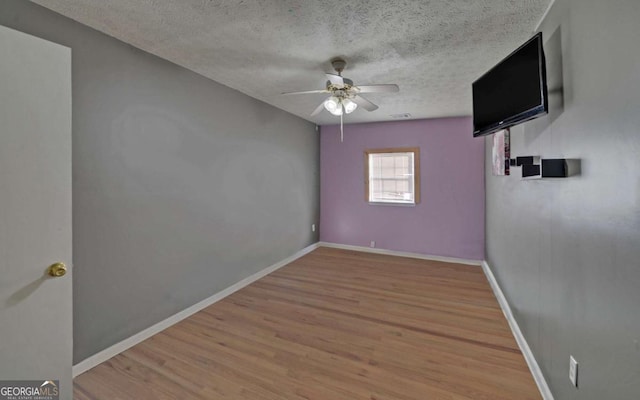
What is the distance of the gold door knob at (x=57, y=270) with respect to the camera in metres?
1.39

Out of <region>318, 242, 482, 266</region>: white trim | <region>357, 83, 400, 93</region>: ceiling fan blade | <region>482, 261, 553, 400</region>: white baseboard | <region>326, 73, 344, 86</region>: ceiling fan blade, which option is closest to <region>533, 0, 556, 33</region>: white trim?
<region>357, 83, 400, 93</region>: ceiling fan blade

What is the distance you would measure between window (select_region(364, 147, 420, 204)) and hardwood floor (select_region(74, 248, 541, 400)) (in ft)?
6.56

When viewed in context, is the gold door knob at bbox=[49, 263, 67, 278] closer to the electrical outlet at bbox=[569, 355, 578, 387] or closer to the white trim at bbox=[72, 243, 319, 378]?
the white trim at bbox=[72, 243, 319, 378]

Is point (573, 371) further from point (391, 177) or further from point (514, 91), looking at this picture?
point (391, 177)

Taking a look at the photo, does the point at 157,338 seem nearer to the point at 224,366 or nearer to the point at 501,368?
the point at 224,366

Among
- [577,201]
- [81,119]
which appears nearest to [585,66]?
[577,201]

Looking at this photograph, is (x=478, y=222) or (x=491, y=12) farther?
(x=478, y=222)

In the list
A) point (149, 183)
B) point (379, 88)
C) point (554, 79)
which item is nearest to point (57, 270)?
point (149, 183)

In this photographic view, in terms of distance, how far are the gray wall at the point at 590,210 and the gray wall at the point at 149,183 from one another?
2998mm

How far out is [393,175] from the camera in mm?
5090

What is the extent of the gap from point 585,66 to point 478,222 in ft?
11.7

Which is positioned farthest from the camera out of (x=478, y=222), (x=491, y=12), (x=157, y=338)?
(x=478, y=222)

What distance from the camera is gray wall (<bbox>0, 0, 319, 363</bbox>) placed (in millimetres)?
1907

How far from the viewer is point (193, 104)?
2.74 metres
